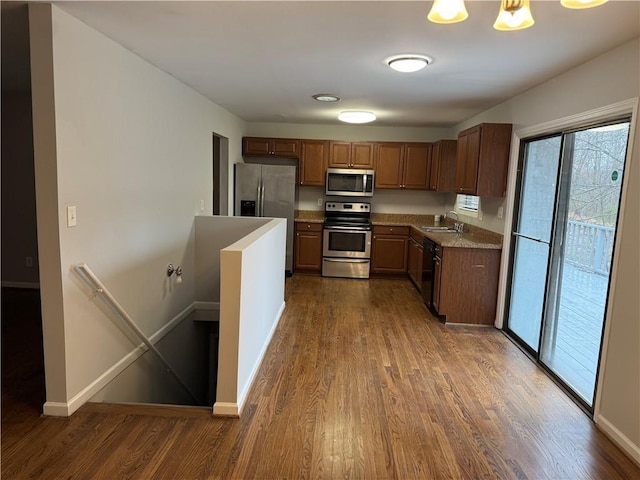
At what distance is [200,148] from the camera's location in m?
4.75

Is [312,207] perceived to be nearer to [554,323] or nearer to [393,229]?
[393,229]

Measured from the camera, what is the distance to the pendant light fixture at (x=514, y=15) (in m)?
1.56

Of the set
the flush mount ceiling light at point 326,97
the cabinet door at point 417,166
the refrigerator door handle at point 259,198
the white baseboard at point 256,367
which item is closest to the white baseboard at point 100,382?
the white baseboard at point 256,367

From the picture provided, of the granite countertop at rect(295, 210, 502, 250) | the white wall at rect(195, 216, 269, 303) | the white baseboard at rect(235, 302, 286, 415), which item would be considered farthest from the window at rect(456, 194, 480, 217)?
the white baseboard at rect(235, 302, 286, 415)

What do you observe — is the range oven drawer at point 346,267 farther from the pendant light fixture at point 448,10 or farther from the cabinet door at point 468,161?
the pendant light fixture at point 448,10

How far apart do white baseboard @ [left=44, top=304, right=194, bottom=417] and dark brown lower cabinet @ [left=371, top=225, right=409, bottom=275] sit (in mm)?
3385

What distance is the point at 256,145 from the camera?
670 cm

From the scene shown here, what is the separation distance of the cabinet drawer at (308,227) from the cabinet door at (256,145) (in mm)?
1267

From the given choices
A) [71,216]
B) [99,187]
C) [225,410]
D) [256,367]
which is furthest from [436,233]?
[71,216]

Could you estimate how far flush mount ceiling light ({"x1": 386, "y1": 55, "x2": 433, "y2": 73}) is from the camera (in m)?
2.94

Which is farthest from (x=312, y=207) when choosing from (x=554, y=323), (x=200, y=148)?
(x=554, y=323)

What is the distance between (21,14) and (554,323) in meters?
4.23

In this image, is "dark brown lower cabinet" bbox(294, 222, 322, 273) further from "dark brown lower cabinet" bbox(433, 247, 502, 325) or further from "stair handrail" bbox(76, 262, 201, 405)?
"stair handrail" bbox(76, 262, 201, 405)

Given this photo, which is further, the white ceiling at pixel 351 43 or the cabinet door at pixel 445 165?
the cabinet door at pixel 445 165
